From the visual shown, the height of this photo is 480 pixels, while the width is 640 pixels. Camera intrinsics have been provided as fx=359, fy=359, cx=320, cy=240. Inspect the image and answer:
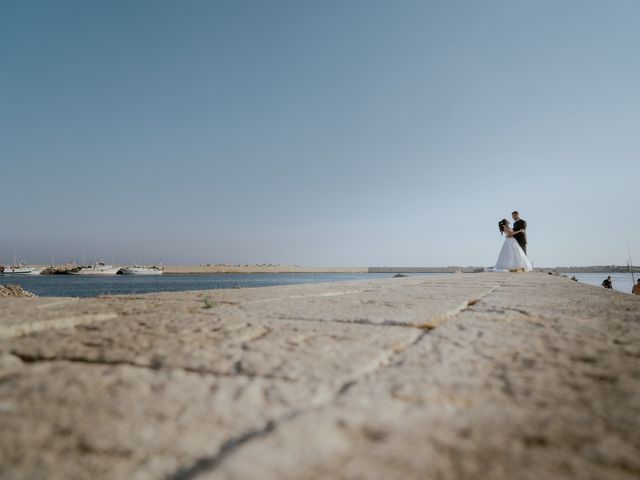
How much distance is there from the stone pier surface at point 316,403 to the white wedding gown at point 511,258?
10.9 m

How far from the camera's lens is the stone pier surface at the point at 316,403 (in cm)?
56

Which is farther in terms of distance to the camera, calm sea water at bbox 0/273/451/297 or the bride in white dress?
calm sea water at bbox 0/273/451/297

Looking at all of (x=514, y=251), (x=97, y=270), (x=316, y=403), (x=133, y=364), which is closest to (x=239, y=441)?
(x=316, y=403)

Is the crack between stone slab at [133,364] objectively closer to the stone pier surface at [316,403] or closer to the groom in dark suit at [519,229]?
the stone pier surface at [316,403]

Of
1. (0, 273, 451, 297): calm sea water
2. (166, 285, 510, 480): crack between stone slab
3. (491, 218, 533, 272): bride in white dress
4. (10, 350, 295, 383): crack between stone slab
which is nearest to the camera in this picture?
(166, 285, 510, 480): crack between stone slab

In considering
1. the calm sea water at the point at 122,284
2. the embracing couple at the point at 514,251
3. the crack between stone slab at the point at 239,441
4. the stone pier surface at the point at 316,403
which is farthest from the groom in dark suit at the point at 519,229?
the crack between stone slab at the point at 239,441

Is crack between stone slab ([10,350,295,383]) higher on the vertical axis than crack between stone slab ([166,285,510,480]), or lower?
higher

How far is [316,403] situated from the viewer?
0.76 m

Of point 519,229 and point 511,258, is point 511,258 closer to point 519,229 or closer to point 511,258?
point 511,258

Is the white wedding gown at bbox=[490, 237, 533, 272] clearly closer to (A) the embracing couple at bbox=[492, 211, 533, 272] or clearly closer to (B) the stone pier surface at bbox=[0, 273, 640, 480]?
(A) the embracing couple at bbox=[492, 211, 533, 272]

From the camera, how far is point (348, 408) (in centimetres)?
72

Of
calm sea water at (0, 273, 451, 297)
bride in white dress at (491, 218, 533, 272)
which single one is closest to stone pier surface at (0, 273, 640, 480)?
→ bride in white dress at (491, 218, 533, 272)

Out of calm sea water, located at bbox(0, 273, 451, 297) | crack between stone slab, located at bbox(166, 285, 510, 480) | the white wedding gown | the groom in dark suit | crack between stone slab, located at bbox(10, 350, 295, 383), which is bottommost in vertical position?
calm sea water, located at bbox(0, 273, 451, 297)

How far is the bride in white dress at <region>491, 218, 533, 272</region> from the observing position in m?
11.2
